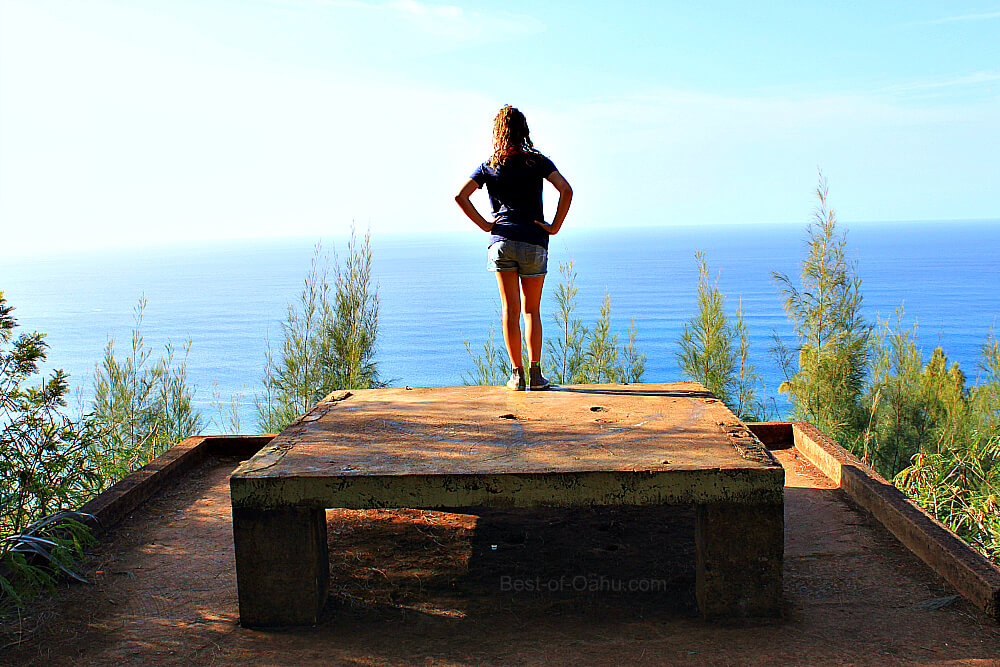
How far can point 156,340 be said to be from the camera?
28.9m

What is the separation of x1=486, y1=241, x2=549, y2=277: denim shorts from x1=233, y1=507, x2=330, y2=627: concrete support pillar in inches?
87.9

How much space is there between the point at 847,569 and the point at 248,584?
88.3 inches

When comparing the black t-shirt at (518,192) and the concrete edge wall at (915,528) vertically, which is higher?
the black t-shirt at (518,192)

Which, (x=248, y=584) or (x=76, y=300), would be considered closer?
(x=248, y=584)

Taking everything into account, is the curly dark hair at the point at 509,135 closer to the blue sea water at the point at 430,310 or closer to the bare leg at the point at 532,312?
the bare leg at the point at 532,312

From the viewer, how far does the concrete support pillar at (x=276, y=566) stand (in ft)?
9.04

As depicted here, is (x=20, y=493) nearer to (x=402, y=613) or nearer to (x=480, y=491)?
(x=402, y=613)

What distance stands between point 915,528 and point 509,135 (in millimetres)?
2766

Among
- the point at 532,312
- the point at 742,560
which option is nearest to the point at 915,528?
the point at 742,560

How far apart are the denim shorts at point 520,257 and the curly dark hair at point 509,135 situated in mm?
451

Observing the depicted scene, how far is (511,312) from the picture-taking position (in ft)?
15.9

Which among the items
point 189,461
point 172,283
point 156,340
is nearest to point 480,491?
point 189,461

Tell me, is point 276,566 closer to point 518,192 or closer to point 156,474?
point 156,474

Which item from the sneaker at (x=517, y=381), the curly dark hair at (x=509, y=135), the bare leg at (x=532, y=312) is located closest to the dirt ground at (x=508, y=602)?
the sneaker at (x=517, y=381)
